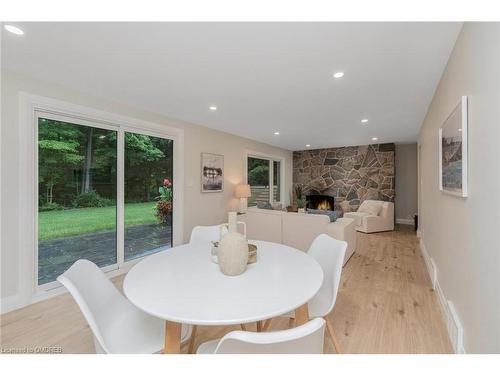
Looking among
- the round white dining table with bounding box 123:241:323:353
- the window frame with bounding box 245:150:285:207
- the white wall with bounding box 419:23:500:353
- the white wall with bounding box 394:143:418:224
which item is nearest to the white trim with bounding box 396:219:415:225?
the white wall with bounding box 394:143:418:224

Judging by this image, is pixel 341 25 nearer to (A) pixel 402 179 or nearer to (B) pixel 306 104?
(B) pixel 306 104

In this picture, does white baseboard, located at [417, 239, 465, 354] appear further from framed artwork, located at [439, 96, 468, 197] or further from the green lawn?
the green lawn

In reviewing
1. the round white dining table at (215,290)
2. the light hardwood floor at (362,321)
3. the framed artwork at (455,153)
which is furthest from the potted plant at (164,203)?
the framed artwork at (455,153)

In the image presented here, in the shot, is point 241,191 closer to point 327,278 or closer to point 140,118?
point 140,118

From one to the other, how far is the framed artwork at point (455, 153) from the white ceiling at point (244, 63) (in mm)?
573

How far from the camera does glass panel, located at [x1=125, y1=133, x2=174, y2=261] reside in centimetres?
314

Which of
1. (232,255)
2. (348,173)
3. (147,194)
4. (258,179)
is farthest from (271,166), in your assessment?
(232,255)

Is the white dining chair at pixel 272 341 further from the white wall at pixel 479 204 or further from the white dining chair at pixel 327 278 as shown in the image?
the white wall at pixel 479 204

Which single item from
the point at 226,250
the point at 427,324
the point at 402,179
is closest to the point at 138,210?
the point at 226,250

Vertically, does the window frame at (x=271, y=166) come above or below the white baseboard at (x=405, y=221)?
above

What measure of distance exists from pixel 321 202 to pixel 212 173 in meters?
4.09

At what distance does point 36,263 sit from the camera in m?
2.25

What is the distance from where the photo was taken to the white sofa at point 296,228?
3320 millimetres
